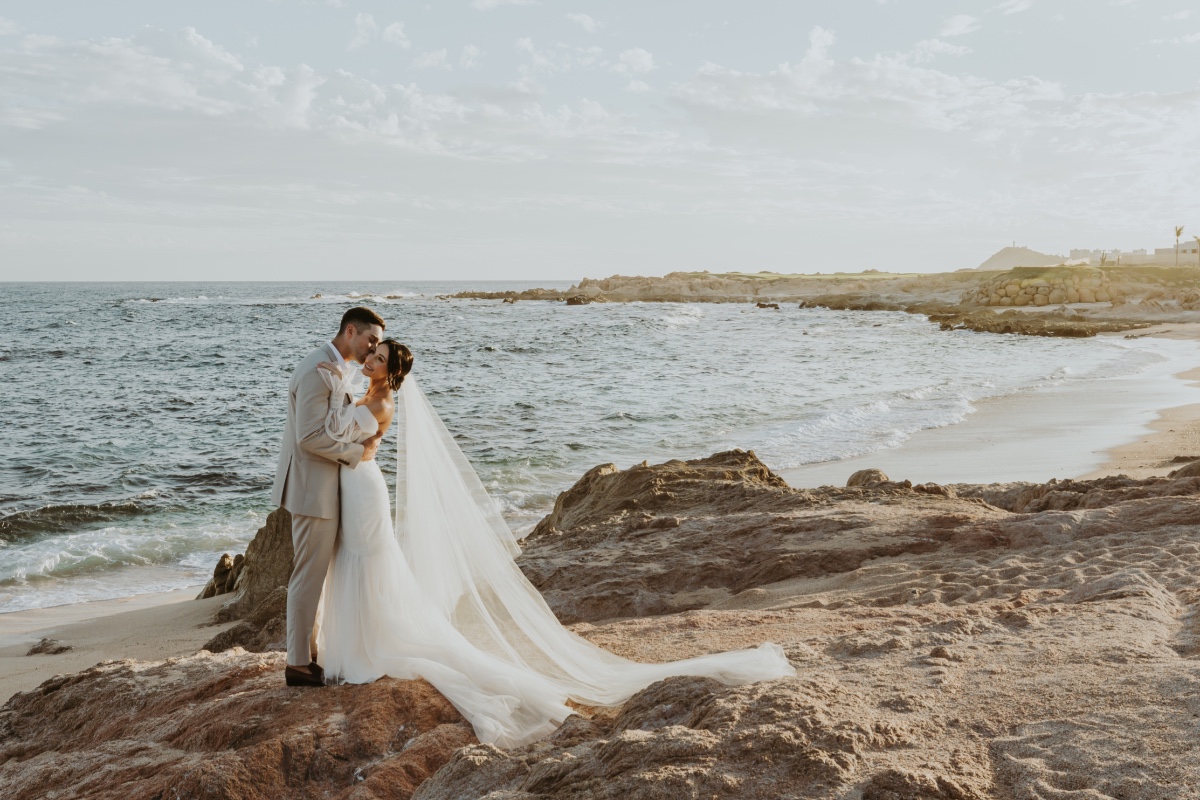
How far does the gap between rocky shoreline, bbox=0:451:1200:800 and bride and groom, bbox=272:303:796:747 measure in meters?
0.20

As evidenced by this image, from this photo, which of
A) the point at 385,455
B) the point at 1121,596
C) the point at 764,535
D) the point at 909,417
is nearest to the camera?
the point at 1121,596

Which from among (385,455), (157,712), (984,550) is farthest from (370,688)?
(385,455)

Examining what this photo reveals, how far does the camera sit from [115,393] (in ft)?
90.2

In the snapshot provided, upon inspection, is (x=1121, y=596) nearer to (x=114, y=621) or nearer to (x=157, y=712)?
(x=157, y=712)

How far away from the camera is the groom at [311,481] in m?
4.37

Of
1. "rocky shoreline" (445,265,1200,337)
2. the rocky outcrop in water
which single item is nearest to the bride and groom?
the rocky outcrop in water

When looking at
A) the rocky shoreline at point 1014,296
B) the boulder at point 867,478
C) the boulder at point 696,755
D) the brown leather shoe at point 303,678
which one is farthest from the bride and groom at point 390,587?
the rocky shoreline at point 1014,296

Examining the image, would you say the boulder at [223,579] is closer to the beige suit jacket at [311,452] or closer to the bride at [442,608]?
Result: the bride at [442,608]

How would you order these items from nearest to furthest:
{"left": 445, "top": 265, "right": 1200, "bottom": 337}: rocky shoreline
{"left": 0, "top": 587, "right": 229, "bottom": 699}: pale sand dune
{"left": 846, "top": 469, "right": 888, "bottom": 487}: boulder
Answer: {"left": 0, "top": 587, "right": 229, "bottom": 699}: pale sand dune < {"left": 846, "top": 469, "right": 888, "bottom": 487}: boulder < {"left": 445, "top": 265, "right": 1200, "bottom": 337}: rocky shoreline

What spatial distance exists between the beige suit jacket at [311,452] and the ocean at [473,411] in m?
6.92

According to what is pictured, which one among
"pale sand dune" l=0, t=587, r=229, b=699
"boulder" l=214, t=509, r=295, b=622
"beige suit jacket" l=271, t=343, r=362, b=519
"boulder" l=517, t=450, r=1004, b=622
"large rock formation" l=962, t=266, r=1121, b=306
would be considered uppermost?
"large rock formation" l=962, t=266, r=1121, b=306

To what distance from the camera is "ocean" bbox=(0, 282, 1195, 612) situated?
12281mm

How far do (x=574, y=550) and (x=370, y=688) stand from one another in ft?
12.9

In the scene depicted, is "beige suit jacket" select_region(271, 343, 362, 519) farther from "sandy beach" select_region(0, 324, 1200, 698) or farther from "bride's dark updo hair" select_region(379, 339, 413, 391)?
"sandy beach" select_region(0, 324, 1200, 698)
